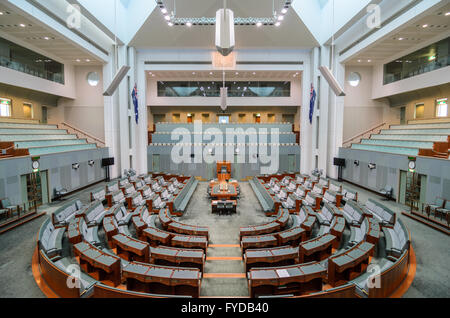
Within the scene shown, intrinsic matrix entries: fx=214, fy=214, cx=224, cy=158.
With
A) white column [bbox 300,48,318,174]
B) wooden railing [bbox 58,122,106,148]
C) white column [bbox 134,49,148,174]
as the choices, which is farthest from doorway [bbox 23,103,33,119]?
white column [bbox 300,48,318,174]

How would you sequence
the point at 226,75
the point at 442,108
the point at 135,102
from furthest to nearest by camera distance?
the point at 226,75 → the point at 135,102 → the point at 442,108

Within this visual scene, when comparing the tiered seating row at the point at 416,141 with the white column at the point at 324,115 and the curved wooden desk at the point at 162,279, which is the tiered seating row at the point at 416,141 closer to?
the white column at the point at 324,115

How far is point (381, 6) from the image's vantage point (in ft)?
36.0

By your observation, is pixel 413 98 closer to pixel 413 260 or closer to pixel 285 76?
pixel 285 76

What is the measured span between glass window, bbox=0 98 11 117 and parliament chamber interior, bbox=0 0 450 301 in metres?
0.12

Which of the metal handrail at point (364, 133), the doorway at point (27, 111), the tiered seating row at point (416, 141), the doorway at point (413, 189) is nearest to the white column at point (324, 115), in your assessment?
the tiered seating row at point (416, 141)

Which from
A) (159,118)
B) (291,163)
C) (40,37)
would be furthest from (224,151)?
(40,37)

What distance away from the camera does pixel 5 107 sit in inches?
533

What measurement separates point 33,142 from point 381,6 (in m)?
19.4

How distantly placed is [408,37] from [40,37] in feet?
68.3

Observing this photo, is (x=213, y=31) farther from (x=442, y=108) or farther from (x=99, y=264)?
(x=442, y=108)

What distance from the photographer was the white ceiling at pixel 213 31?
13516 mm

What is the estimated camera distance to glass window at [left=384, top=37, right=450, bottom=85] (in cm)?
1200
